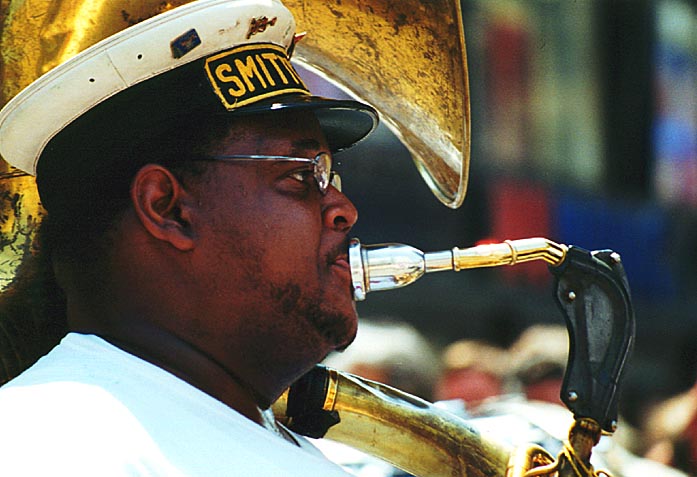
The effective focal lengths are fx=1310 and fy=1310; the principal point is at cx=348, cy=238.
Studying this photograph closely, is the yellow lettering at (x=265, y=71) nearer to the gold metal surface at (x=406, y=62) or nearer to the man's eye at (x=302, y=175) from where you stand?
the man's eye at (x=302, y=175)

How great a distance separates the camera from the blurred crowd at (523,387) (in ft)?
14.8

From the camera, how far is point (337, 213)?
222 cm

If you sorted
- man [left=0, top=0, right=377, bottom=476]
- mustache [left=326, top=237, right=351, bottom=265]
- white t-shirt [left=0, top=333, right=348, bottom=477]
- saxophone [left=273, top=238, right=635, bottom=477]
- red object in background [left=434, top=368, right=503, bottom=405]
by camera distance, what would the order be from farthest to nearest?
red object in background [left=434, top=368, right=503, bottom=405] → saxophone [left=273, top=238, right=635, bottom=477] → mustache [left=326, top=237, right=351, bottom=265] → man [left=0, top=0, right=377, bottom=476] → white t-shirt [left=0, top=333, right=348, bottom=477]

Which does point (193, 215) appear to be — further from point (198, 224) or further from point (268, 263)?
point (268, 263)

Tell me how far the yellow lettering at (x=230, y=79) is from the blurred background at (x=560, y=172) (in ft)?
25.9

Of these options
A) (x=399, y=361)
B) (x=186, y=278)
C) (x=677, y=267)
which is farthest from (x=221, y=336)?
(x=677, y=267)

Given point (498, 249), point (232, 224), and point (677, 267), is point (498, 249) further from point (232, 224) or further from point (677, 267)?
point (677, 267)

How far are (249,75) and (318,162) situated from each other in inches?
7.7

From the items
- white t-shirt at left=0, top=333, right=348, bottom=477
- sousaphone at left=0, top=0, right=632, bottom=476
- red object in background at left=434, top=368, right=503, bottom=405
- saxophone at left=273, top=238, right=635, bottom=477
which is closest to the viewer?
white t-shirt at left=0, top=333, right=348, bottom=477

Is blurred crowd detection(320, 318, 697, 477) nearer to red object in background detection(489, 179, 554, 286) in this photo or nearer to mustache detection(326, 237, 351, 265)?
mustache detection(326, 237, 351, 265)

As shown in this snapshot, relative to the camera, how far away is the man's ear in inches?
83.3

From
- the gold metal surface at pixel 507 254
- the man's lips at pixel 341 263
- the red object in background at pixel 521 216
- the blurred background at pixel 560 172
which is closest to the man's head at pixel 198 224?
the man's lips at pixel 341 263

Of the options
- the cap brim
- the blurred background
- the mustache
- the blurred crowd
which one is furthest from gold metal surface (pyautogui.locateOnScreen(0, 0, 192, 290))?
the blurred background

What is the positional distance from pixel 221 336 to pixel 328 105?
1.37ft
